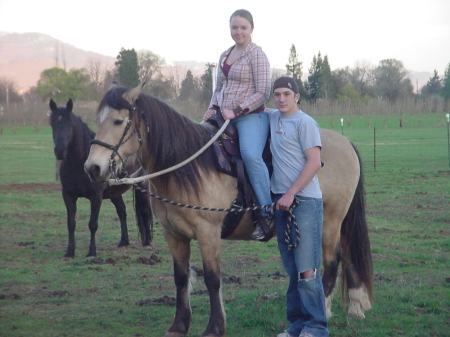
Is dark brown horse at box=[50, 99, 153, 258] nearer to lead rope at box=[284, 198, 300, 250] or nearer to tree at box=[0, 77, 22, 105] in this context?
lead rope at box=[284, 198, 300, 250]

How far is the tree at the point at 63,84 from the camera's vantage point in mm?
63444

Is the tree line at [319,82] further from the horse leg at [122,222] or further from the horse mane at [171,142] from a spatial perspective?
the horse mane at [171,142]

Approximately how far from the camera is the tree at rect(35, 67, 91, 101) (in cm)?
6344

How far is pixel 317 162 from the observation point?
3998mm

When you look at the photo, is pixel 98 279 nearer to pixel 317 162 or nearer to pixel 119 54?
pixel 317 162

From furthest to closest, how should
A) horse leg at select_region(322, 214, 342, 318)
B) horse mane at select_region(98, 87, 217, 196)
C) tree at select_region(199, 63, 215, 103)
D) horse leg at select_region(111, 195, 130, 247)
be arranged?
tree at select_region(199, 63, 215, 103), horse leg at select_region(111, 195, 130, 247), horse leg at select_region(322, 214, 342, 318), horse mane at select_region(98, 87, 217, 196)

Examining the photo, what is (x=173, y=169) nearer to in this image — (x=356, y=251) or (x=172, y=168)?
(x=172, y=168)

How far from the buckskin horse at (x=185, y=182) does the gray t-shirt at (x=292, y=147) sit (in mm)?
547

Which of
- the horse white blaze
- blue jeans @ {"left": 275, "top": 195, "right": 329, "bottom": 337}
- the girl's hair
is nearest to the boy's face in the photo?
blue jeans @ {"left": 275, "top": 195, "right": 329, "bottom": 337}

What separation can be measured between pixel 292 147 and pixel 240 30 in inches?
48.1

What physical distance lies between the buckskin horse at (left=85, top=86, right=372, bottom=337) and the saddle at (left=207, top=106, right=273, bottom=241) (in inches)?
2.6

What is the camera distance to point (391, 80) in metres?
71.5

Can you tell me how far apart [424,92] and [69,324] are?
8355 centimetres

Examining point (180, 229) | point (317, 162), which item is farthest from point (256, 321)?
point (317, 162)
